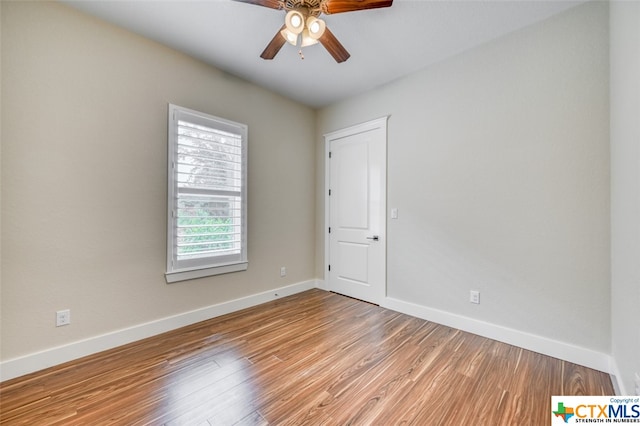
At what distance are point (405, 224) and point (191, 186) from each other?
2.45 m

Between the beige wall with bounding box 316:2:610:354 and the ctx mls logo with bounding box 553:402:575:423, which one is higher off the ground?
the beige wall with bounding box 316:2:610:354

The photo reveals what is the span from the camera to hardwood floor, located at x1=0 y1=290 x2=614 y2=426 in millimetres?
1517

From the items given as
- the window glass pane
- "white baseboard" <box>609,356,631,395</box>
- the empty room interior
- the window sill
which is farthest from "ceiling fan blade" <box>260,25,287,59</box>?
"white baseboard" <box>609,356,631,395</box>

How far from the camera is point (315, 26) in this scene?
188cm

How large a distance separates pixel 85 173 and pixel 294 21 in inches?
82.0

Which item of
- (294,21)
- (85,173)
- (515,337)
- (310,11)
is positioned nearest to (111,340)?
(85,173)

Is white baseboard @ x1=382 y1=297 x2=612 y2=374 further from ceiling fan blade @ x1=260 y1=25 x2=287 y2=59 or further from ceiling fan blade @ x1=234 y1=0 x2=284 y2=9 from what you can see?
ceiling fan blade @ x1=234 y1=0 x2=284 y2=9

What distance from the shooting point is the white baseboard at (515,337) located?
1972mm

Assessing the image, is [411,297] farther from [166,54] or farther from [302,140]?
[166,54]

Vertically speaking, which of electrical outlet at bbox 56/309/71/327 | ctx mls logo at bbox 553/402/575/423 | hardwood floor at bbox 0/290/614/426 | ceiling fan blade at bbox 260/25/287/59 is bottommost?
hardwood floor at bbox 0/290/614/426

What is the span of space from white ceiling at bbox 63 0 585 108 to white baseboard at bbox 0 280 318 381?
275 centimetres

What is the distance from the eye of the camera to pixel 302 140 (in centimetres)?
399

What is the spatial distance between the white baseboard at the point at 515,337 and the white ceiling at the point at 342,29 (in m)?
2.74

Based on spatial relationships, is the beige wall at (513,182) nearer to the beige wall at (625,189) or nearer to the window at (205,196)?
the beige wall at (625,189)
